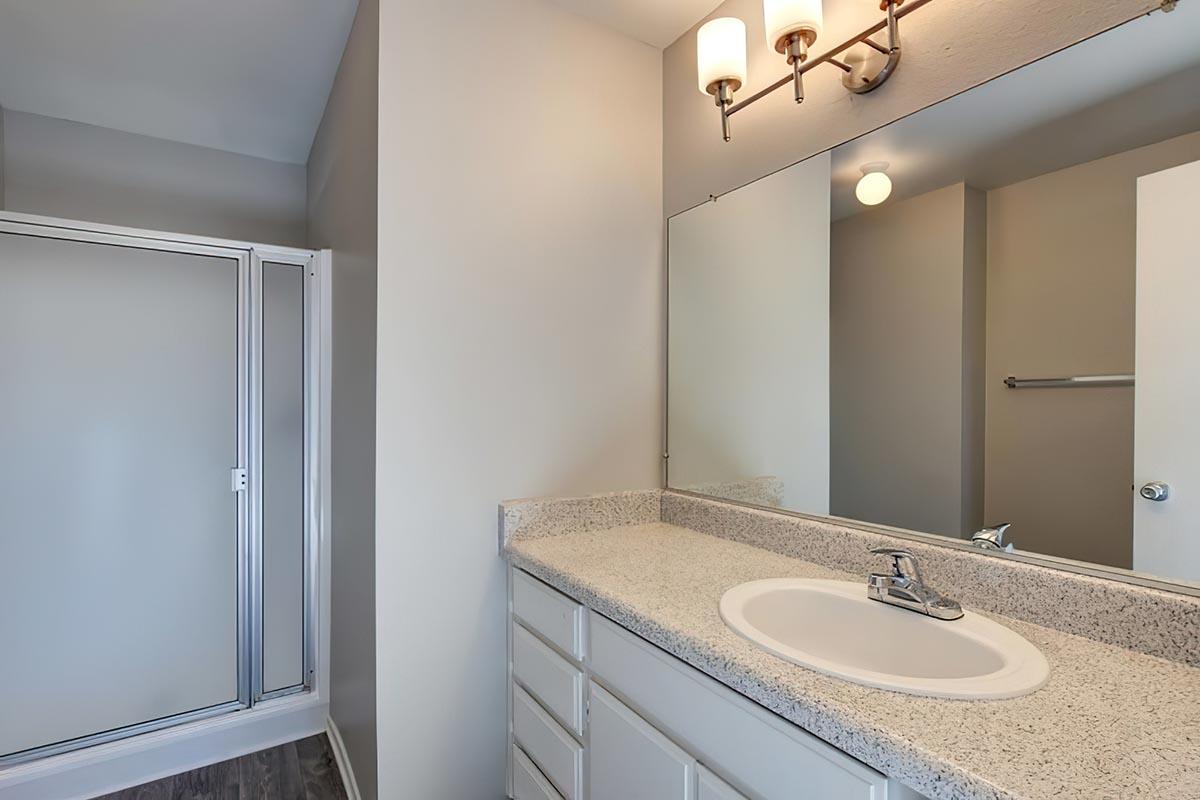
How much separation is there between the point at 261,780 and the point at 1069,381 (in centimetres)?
255

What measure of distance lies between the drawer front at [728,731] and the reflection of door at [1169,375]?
622 mm

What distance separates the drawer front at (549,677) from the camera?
129 cm

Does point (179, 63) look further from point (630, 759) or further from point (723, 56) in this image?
point (630, 759)

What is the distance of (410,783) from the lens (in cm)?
150

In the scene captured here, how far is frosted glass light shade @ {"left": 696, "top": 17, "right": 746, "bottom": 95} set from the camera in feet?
4.73

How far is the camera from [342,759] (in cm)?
192

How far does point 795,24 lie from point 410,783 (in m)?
2.08

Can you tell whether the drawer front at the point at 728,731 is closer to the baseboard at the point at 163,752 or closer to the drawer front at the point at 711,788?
the drawer front at the point at 711,788

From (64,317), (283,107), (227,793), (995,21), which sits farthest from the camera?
(283,107)

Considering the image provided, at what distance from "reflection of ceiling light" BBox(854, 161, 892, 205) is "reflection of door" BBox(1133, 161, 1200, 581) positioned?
0.48m

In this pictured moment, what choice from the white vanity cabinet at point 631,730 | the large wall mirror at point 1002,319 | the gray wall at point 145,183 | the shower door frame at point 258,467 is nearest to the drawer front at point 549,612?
the white vanity cabinet at point 631,730

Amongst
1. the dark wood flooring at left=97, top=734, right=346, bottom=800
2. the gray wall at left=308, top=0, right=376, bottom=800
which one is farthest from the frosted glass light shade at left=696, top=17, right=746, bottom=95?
the dark wood flooring at left=97, top=734, right=346, bottom=800

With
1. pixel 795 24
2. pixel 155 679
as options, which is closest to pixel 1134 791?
pixel 795 24

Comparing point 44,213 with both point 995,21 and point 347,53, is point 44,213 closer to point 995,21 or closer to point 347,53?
point 347,53
